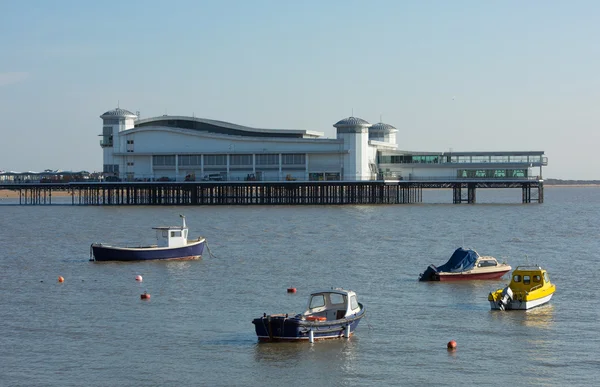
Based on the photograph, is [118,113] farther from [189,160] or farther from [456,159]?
[456,159]

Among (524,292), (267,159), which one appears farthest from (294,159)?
(524,292)

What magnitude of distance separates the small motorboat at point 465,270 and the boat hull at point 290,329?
16.2 m

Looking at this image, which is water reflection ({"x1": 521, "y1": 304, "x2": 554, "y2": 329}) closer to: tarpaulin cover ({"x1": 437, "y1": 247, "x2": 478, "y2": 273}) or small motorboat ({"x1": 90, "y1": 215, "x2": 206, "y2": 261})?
tarpaulin cover ({"x1": 437, "y1": 247, "x2": 478, "y2": 273})

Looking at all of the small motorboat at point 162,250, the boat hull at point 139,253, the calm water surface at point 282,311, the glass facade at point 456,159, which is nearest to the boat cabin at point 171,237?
the small motorboat at point 162,250

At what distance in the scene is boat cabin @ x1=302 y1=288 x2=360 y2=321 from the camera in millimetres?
36781

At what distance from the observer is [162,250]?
202 ft

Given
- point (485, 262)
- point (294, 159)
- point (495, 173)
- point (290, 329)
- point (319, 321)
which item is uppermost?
point (294, 159)

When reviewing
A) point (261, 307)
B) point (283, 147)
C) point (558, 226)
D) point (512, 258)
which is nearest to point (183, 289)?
point (261, 307)

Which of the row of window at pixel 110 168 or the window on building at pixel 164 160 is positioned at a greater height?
the window on building at pixel 164 160

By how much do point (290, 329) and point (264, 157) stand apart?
9666 centimetres

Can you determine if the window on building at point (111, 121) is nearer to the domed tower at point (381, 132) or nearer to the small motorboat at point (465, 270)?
the domed tower at point (381, 132)

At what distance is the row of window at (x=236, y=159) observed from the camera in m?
131

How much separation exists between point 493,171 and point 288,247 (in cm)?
6662

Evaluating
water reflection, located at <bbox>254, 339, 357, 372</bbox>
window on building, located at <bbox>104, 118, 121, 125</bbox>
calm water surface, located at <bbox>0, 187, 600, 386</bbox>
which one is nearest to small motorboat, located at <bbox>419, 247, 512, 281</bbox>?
calm water surface, located at <bbox>0, 187, 600, 386</bbox>
